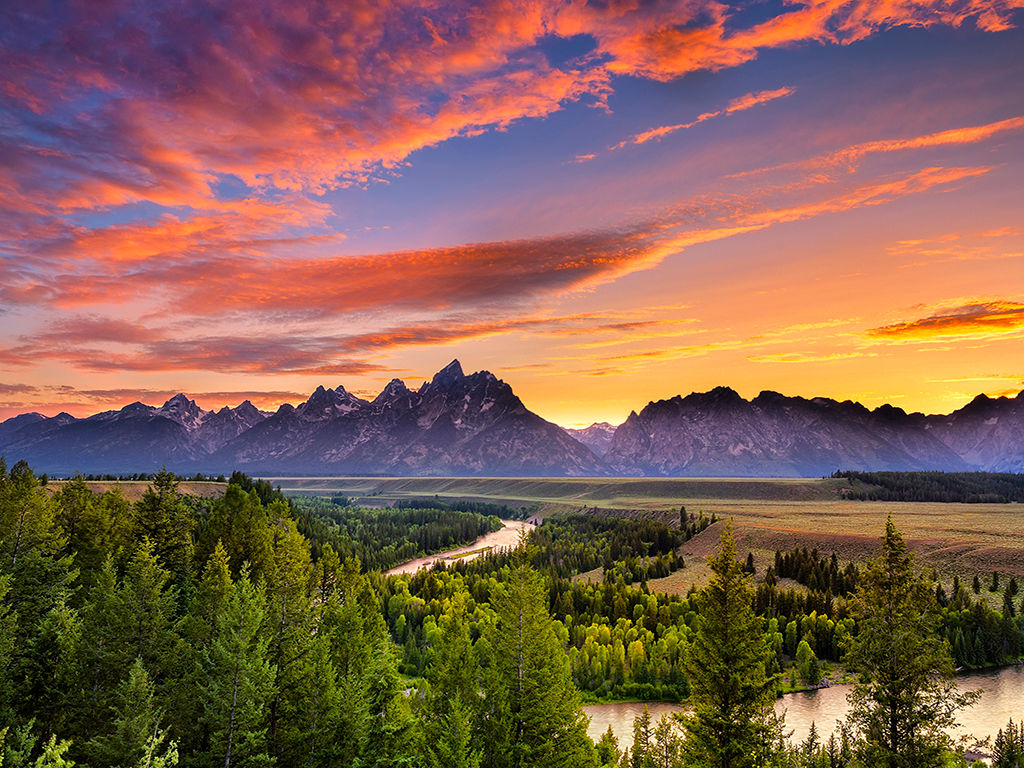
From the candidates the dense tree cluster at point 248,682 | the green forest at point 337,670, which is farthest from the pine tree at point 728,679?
the dense tree cluster at point 248,682

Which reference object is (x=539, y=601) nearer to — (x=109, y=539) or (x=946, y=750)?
(x=946, y=750)

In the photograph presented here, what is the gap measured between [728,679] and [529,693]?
40.9ft

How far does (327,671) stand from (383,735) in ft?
21.5

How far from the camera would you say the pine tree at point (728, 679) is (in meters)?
30.1

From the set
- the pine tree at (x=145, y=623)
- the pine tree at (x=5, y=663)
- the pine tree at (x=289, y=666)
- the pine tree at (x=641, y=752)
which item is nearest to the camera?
the pine tree at (x=289, y=666)

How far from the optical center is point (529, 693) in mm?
36594

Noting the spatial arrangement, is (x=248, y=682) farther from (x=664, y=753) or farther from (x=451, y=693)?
(x=664, y=753)

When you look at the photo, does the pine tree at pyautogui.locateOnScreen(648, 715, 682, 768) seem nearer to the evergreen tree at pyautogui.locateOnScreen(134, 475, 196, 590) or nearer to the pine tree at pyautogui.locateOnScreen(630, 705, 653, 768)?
the pine tree at pyautogui.locateOnScreen(630, 705, 653, 768)

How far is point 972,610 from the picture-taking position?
10788cm

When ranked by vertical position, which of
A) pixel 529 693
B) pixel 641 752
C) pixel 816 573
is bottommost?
pixel 816 573

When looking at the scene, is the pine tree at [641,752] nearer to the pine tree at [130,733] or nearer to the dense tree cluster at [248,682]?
the dense tree cluster at [248,682]

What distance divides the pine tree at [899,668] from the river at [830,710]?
49784 millimetres

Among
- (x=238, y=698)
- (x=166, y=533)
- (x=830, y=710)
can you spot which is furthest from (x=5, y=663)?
(x=830, y=710)

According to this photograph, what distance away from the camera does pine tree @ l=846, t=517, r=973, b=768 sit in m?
29.5
